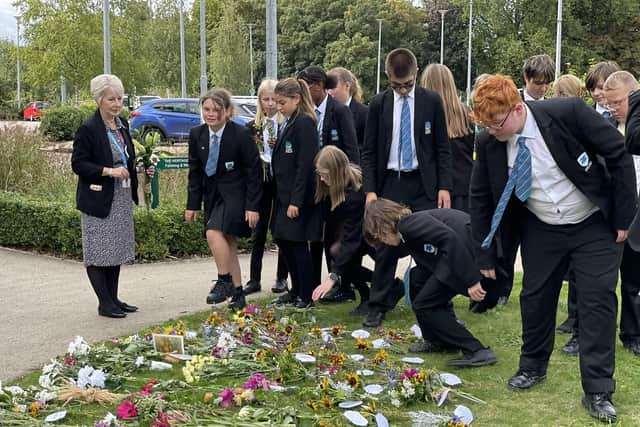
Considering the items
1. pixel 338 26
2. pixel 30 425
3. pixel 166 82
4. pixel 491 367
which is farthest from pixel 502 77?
pixel 338 26

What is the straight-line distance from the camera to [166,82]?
43.4m

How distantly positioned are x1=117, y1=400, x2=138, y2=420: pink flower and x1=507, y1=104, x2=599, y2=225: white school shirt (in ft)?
7.65

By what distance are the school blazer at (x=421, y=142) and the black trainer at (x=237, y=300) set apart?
138 centimetres

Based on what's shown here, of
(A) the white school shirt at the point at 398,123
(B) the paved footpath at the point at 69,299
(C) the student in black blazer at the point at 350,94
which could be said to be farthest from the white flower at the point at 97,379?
(C) the student in black blazer at the point at 350,94

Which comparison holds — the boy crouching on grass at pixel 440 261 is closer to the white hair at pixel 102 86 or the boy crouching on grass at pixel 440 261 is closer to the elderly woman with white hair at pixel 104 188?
the elderly woman with white hair at pixel 104 188

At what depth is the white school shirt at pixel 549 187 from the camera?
13.7 ft

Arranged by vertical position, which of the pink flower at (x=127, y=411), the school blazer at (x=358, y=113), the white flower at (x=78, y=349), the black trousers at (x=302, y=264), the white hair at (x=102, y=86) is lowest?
the pink flower at (x=127, y=411)

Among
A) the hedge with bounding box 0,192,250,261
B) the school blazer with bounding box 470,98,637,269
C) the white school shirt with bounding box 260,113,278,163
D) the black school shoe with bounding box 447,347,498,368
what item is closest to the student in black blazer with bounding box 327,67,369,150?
the white school shirt with bounding box 260,113,278,163

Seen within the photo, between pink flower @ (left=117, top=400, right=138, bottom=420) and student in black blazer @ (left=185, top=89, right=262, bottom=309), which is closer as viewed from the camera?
pink flower @ (left=117, top=400, right=138, bottom=420)

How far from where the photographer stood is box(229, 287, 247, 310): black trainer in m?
6.46

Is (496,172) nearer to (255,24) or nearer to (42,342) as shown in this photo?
(42,342)

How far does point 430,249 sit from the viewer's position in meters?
5.20

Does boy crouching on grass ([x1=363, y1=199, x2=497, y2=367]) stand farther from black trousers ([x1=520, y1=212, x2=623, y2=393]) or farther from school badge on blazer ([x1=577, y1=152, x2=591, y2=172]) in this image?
school badge on blazer ([x1=577, y1=152, x2=591, y2=172])

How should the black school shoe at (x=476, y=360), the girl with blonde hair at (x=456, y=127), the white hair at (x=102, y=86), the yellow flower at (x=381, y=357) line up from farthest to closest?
the girl with blonde hair at (x=456, y=127)
the white hair at (x=102, y=86)
the black school shoe at (x=476, y=360)
the yellow flower at (x=381, y=357)
